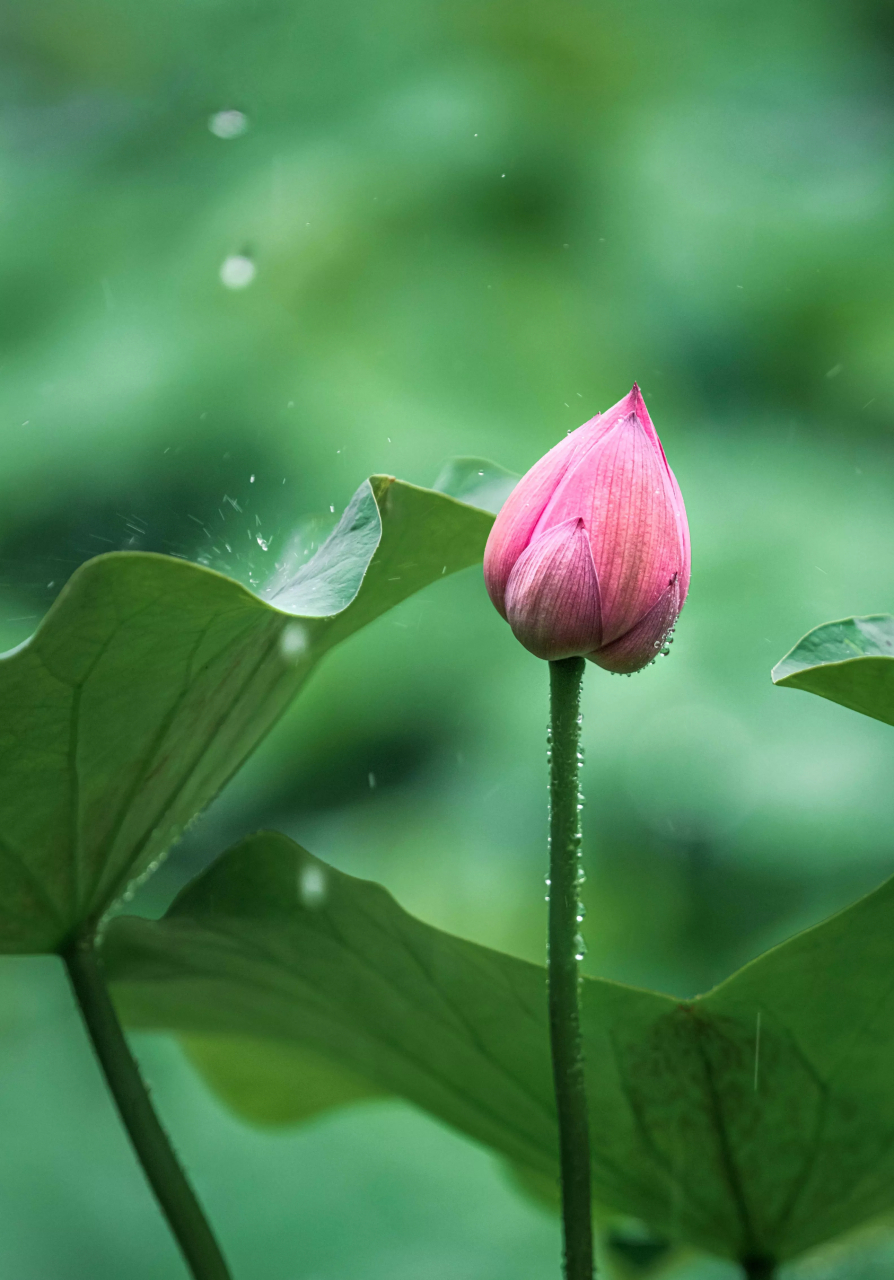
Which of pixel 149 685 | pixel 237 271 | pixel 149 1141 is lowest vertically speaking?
pixel 149 1141

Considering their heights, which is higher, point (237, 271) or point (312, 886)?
point (237, 271)

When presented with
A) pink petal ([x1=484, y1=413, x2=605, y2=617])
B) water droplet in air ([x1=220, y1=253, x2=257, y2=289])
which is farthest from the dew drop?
water droplet in air ([x1=220, y1=253, x2=257, y2=289])

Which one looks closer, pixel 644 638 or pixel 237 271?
pixel 644 638

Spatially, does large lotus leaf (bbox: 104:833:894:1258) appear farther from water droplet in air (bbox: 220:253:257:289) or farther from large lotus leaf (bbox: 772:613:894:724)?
water droplet in air (bbox: 220:253:257:289)

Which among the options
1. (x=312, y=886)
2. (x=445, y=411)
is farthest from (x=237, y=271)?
(x=312, y=886)

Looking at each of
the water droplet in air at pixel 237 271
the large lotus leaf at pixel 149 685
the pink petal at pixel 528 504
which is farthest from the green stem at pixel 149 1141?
the water droplet in air at pixel 237 271

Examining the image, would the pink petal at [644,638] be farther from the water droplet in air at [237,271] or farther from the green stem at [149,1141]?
the water droplet in air at [237,271]

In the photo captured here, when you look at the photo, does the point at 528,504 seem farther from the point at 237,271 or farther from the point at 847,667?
the point at 237,271
